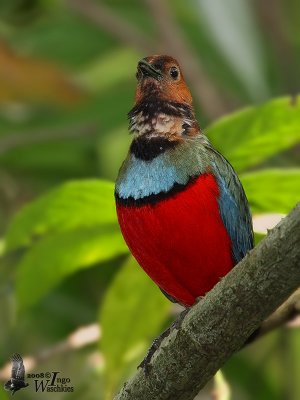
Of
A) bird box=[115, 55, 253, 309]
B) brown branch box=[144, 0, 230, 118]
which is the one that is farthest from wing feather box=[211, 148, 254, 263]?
brown branch box=[144, 0, 230, 118]

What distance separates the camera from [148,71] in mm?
4043

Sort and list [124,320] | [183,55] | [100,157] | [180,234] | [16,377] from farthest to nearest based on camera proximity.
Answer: [100,157], [183,55], [124,320], [180,234], [16,377]

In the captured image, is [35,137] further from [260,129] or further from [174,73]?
[260,129]

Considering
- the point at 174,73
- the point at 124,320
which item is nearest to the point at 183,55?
the point at 174,73

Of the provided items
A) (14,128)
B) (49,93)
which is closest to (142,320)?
(49,93)

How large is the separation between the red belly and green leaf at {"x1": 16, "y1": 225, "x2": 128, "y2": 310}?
28 cm

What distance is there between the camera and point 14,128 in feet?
21.2

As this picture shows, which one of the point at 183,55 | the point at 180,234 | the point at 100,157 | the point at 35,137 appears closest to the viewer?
the point at 180,234

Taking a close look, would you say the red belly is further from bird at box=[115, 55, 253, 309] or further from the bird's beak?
the bird's beak

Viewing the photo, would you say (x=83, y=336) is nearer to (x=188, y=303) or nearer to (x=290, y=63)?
(x=188, y=303)

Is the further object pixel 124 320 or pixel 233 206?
pixel 124 320

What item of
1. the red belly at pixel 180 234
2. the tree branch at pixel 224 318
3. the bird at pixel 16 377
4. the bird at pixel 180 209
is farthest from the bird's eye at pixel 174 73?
the tree branch at pixel 224 318

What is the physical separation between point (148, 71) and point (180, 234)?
78cm

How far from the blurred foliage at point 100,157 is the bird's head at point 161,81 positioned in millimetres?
252
